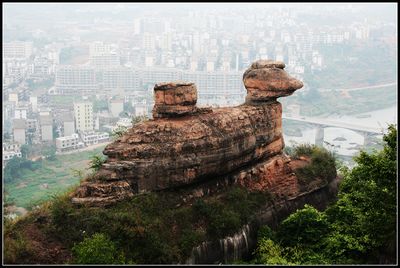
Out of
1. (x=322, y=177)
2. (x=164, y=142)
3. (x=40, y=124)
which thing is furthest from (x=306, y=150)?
(x=40, y=124)

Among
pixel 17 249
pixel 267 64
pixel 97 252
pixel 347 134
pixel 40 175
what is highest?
pixel 267 64

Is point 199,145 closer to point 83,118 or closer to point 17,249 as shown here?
point 17,249

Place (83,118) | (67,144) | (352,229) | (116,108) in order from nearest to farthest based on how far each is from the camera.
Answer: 1. (352,229)
2. (67,144)
3. (83,118)
4. (116,108)

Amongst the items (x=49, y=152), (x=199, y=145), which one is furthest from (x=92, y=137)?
→ (x=199, y=145)

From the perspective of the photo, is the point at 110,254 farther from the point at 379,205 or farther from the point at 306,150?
the point at 306,150

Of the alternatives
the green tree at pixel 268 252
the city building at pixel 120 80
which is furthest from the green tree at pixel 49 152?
the green tree at pixel 268 252

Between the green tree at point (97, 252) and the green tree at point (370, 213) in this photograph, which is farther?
the green tree at point (370, 213)

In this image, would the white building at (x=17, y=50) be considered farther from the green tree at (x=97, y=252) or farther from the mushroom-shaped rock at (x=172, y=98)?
the green tree at (x=97, y=252)
